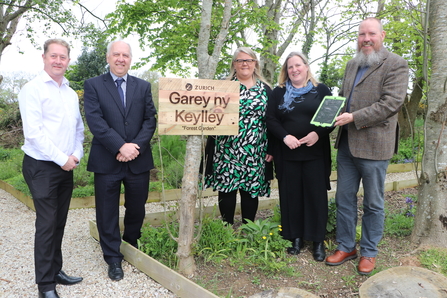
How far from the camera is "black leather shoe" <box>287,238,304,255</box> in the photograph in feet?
11.7

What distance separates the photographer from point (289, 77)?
3.54m

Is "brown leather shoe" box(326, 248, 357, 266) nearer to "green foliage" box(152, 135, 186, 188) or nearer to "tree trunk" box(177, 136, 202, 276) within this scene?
"tree trunk" box(177, 136, 202, 276)

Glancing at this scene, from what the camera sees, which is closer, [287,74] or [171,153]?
[287,74]

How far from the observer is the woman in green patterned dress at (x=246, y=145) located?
143 inches

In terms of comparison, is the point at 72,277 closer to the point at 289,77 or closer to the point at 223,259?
the point at 223,259

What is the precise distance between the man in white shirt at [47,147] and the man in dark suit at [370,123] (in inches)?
89.5

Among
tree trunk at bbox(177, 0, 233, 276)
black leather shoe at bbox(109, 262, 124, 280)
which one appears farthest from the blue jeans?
black leather shoe at bbox(109, 262, 124, 280)

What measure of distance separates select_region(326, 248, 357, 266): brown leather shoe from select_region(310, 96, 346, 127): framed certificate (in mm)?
1274

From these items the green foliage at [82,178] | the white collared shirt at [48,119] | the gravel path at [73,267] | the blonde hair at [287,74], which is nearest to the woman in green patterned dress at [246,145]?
the blonde hair at [287,74]

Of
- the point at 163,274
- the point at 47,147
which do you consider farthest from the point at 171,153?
the point at 47,147

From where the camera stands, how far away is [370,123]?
3.01 metres

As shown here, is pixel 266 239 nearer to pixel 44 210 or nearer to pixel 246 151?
pixel 246 151

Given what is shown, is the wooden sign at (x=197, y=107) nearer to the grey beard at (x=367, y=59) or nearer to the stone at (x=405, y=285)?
the grey beard at (x=367, y=59)

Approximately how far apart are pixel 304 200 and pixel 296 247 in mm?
486
